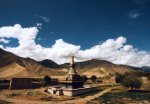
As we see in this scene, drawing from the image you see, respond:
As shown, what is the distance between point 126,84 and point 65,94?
27464 mm

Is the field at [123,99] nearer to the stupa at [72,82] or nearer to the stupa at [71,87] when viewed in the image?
the stupa at [71,87]

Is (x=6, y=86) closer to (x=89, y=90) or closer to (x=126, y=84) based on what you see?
(x=89, y=90)

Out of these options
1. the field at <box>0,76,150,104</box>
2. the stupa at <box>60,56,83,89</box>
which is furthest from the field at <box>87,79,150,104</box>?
the stupa at <box>60,56,83,89</box>

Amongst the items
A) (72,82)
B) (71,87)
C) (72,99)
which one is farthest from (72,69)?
(72,99)

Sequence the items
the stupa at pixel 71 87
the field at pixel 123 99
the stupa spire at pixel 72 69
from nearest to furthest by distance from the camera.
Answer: the field at pixel 123 99 < the stupa at pixel 71 87 < the stupa spire at pixel 72 69

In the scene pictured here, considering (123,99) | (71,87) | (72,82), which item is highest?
(72,82)

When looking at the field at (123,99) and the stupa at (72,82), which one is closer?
the field at (123,99)

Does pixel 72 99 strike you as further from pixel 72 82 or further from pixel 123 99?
pixel 123 99

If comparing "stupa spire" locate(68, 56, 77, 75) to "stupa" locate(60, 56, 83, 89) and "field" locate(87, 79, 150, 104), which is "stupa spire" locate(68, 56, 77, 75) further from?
"field" locate(87, 79, 150, 104)

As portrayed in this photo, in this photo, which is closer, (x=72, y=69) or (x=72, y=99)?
(x=72, y=99)

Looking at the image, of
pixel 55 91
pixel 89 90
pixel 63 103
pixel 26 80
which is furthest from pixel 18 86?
pixel 63 103

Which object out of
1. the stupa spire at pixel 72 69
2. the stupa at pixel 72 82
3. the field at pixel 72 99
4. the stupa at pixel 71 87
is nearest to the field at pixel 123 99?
the field at pixel 72 99

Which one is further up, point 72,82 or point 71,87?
point 72,82

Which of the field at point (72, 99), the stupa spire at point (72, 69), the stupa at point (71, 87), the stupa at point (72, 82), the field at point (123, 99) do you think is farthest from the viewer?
the stupa spire at point (72, 69)
